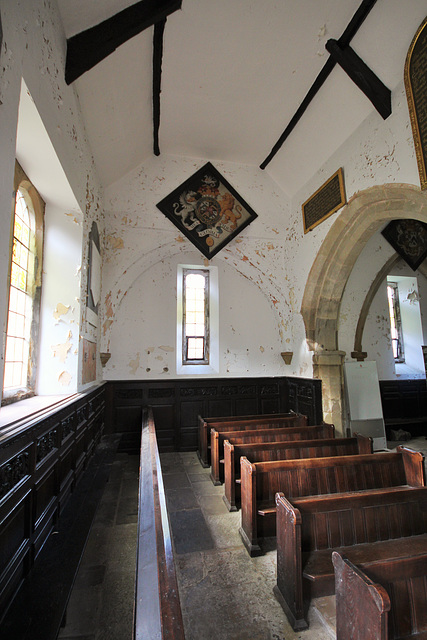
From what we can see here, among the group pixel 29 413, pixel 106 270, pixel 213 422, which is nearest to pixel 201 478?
pixel 213 422

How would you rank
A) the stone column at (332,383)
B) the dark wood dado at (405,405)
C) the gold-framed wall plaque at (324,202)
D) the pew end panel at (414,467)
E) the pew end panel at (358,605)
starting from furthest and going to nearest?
the dark wood dado at (405,405) → the stone column at (332,383) → the gold-framed wall plaque at (324,202) → the pew end panel at (414,467) → the pew end panel at (358,605)

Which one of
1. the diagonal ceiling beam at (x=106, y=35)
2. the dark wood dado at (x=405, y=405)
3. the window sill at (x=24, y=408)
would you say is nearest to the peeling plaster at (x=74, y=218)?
the diagonal ceiling beam at (x=106, y=35)

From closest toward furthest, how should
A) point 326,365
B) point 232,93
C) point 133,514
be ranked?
point 133,514, point 232,93, point 326,365

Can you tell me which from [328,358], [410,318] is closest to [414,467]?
[328,358]

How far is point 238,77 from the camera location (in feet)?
15.0

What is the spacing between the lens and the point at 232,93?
15.9 feet

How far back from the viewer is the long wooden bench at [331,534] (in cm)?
193

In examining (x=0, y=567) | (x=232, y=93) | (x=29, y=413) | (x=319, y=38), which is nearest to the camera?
(x=0, y=567)

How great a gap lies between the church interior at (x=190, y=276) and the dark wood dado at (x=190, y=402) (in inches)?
1.5

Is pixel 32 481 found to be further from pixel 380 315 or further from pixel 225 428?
pixel 380 315

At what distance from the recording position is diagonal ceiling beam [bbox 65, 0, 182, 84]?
3.16m

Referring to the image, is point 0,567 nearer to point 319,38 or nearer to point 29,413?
point 29,413

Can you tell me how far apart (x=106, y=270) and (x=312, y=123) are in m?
4.22

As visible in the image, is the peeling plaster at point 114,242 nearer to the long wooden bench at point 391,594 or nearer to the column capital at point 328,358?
the column capital at point 328,358
